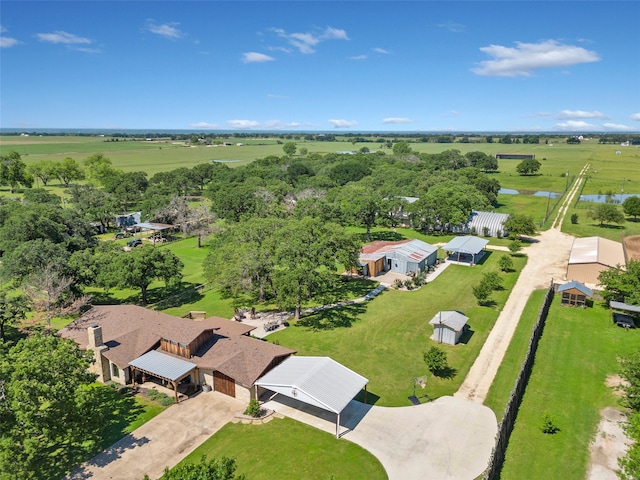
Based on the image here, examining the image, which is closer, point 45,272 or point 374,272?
point 45,272

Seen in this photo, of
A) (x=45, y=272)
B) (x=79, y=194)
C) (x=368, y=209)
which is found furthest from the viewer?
(x=79, y=194)

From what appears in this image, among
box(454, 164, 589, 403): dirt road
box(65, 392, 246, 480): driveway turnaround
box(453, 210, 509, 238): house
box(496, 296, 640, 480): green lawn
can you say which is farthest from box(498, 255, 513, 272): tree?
box(65, 392, 246, 480): driveway turnaround

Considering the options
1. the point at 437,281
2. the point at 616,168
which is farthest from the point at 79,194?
the point at 616,168

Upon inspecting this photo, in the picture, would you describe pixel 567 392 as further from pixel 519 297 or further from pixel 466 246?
pixel 466 246

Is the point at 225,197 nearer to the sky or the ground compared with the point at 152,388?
nearer to the sky

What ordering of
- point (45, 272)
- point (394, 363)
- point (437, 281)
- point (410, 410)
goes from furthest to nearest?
point (437, 281)
point (45, 272)
point (394, 363)
point (410, 410)

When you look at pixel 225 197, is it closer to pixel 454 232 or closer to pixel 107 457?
pixel 454 232

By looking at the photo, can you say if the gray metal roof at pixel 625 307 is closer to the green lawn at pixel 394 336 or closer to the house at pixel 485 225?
the green lawn at pixel 394 336

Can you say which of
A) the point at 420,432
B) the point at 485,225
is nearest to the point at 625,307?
the point at 420,432
